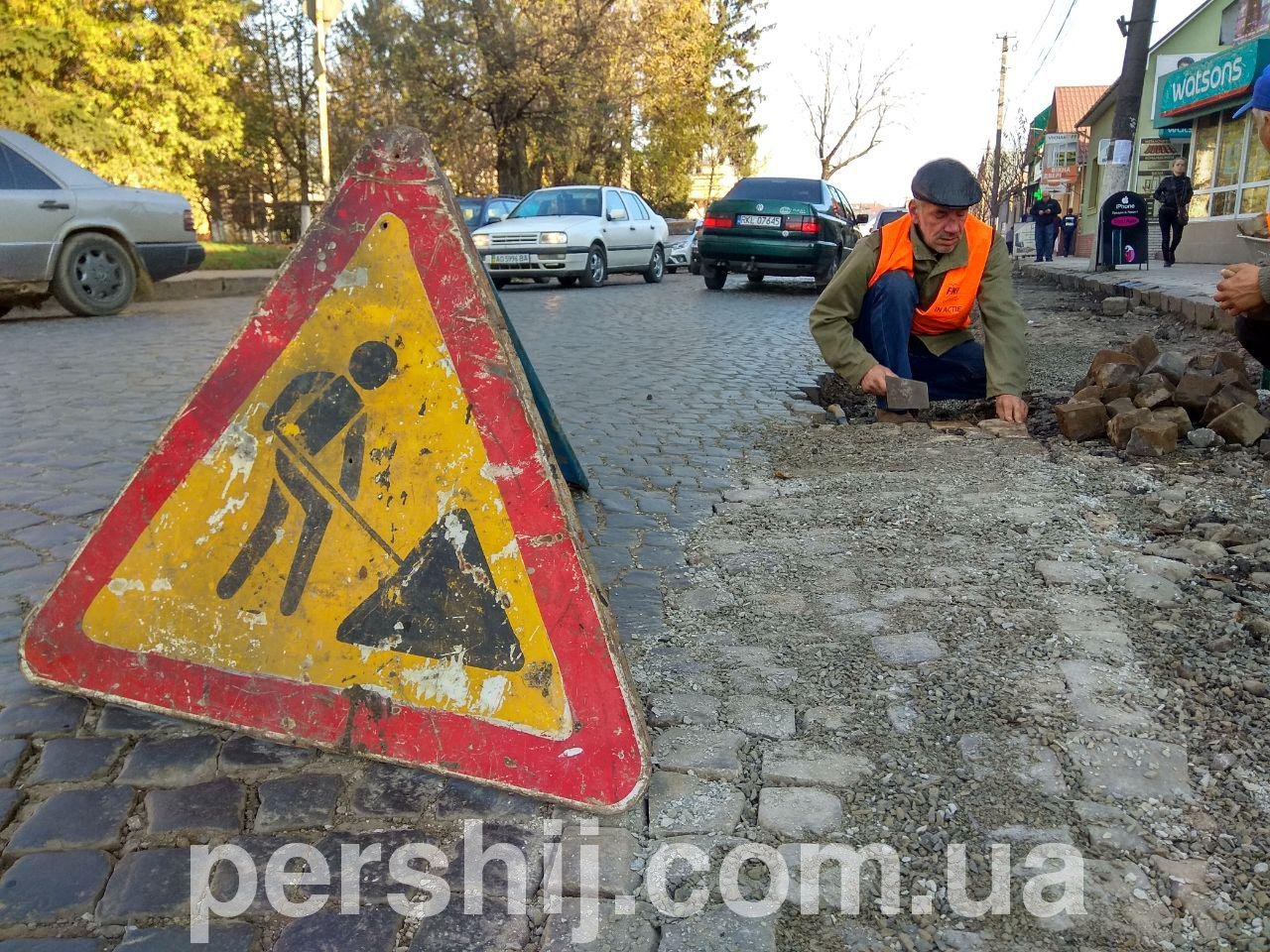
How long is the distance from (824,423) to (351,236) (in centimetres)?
402

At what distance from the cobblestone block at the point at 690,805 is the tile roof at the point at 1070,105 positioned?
161 ft

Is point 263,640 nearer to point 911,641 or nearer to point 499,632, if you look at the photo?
point 499,632

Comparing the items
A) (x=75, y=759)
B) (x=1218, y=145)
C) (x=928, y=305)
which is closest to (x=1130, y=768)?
(x=75, y=759)

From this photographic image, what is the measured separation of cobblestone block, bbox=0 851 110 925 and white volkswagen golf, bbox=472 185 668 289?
12.8m

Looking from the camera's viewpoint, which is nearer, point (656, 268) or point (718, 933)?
point (718, 933)

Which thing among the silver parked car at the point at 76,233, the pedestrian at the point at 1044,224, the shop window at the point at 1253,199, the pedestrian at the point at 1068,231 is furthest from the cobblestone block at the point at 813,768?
the pedestrian at the point at 1068,231

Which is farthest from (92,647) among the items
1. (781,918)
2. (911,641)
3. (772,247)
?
(772,247)

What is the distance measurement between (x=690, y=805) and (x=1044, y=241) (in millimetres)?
25583

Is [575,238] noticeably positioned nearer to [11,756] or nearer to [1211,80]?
[1211,80]

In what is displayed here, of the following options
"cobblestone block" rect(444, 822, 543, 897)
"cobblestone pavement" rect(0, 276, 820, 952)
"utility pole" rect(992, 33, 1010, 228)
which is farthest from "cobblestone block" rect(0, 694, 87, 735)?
"utility pole" rect(992, 33, 1010, 228)

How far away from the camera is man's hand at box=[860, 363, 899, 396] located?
4.98 meters

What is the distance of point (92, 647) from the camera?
2.21 metres

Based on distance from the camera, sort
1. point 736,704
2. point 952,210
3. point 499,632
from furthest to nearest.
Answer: point 952,210
point 736,704
point 499,632

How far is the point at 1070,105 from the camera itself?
4634cm
